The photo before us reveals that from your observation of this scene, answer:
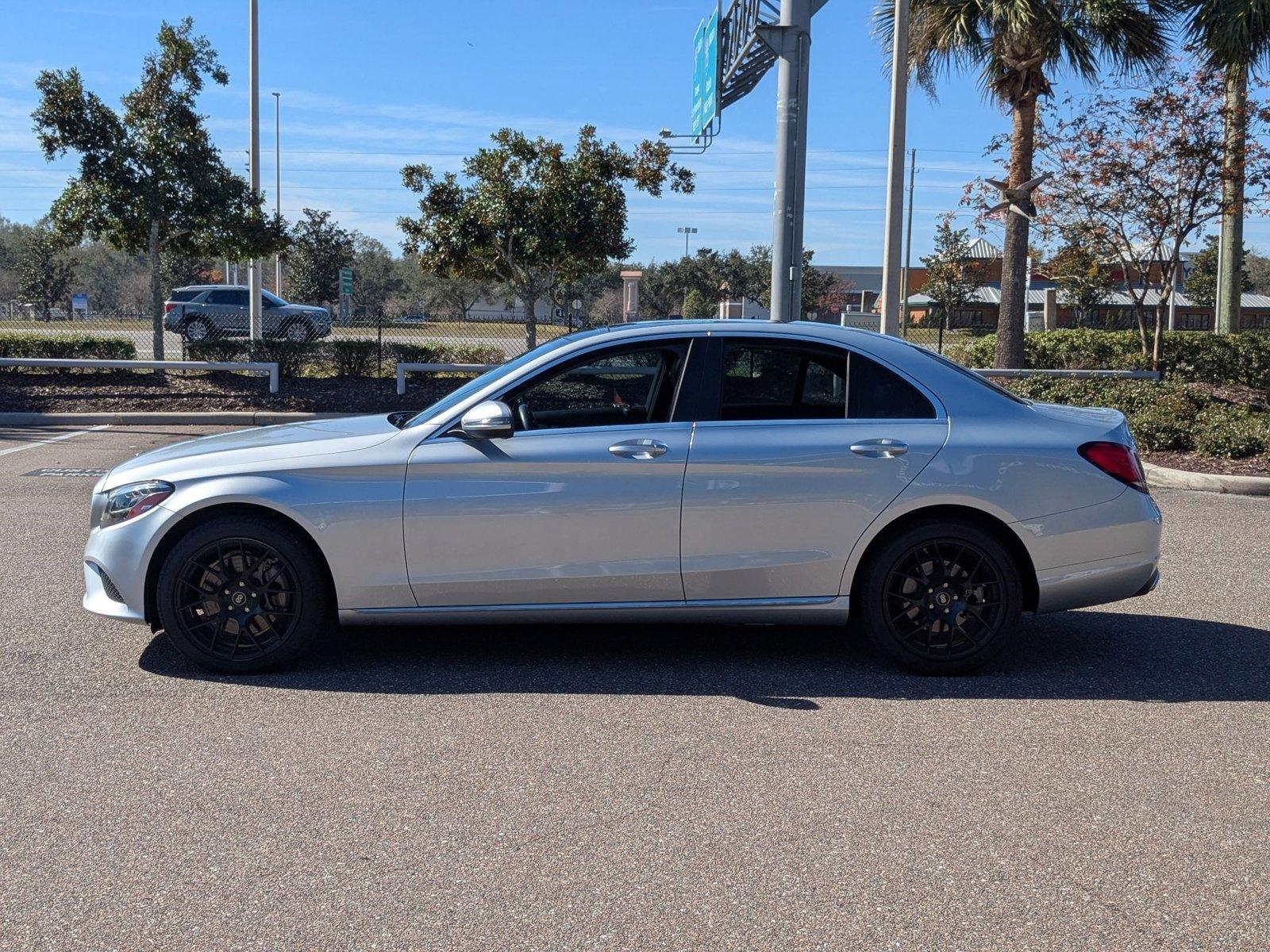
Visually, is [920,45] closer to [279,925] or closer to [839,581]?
[839,581]

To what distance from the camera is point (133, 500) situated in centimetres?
554

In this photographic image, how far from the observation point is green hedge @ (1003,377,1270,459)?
43.0ft

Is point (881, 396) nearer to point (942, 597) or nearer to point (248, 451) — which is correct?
point (942, 597)

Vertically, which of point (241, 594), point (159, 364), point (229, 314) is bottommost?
point (241, 594)

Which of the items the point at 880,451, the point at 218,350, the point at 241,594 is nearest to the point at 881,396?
the point at 880,451

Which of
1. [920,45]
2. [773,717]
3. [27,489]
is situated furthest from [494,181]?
[773,717]

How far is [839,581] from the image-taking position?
5.58 meters

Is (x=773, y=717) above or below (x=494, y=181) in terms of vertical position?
below

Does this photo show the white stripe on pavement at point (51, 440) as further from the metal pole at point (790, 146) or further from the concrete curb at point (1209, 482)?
the concrete curb at point (1209, 482)

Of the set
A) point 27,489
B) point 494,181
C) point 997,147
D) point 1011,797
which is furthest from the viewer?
point 997,147

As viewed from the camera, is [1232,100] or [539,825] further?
[1232,100]

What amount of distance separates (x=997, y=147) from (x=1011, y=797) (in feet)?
67.8

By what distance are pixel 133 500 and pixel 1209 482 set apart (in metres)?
10.0

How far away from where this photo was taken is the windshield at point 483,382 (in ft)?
18.8
